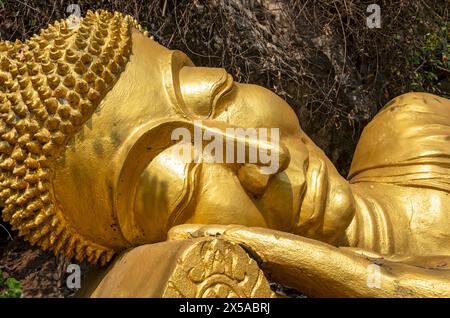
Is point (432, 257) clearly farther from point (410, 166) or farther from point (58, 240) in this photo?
point (58, 240)

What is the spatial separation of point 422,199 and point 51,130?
0.90m

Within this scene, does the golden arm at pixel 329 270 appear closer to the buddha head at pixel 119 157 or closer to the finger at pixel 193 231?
the finger at pixel 193 231

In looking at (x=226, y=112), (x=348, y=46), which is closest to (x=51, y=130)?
(x=226, y=112)

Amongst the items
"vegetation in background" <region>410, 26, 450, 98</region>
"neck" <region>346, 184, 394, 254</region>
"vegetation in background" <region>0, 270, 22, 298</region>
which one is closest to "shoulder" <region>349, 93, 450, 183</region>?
"neck" <region>346, 184, 394, 254</region>

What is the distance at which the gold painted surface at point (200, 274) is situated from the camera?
3.78ft

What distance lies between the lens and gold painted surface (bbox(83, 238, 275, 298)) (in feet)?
3.78

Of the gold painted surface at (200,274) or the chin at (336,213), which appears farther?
the chin at (336,213)

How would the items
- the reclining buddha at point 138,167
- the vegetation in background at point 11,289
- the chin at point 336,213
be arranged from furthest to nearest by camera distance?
the vegetation in background at point 11,289 → the chin at point 336,213 → the reclining buddha at point 138,167

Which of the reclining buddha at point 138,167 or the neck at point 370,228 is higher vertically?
the reclining buddha at point 138,167

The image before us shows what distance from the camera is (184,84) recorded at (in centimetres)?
155

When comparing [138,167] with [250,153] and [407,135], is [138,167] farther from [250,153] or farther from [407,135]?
[407,135]

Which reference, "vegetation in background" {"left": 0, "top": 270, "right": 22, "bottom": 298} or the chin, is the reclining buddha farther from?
"vegetation in background" {"left": 0, "top": 270, "right": 22, "bottom": 298}

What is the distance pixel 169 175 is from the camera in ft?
4.75

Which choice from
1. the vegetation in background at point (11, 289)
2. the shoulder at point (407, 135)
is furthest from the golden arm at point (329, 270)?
the vegetation in background at point (11, 289)
